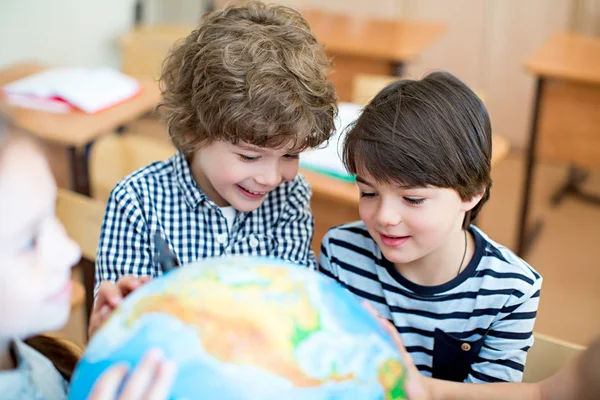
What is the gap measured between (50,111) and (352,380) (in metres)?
2.31

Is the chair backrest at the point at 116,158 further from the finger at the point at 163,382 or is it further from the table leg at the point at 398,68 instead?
the finger at the point at 163,382

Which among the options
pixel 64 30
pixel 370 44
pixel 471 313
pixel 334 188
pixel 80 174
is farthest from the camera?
pixel 64 30

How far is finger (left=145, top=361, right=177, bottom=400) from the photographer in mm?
726

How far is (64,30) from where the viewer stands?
441 cm

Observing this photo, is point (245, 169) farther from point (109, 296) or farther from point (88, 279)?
point (88, 279)

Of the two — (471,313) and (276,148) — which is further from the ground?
(276,148)

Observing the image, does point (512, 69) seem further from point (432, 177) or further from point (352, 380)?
point (352, 380)

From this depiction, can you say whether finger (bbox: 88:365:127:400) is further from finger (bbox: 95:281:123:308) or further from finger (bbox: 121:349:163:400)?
finger (bbox: 95:281:123:308)

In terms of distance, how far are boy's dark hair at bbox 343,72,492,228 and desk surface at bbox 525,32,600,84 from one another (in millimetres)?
1923

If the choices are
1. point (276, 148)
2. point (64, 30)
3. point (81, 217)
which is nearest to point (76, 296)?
point (81, 217)

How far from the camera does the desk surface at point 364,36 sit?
348cm

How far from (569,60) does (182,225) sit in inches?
94.0

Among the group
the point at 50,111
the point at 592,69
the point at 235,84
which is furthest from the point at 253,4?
the point at 592,69

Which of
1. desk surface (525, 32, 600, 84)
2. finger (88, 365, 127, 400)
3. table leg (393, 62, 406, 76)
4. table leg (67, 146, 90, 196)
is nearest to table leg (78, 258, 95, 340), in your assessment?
table leg (67, 146, 90, 196)
